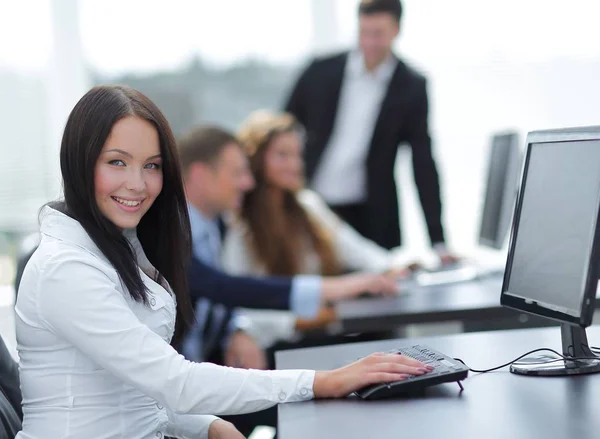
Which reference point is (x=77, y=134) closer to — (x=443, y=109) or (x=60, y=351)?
(x=60, y=351)

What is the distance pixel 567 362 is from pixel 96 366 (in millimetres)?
817

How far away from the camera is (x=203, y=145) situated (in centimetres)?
281

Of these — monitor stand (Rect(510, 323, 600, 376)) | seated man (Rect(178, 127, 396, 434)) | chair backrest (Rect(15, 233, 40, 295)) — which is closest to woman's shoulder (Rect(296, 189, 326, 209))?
seated man (Rect(178, 127, 396, 434))

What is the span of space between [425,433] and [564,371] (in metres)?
0.41

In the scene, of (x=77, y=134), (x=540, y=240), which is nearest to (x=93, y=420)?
(x=77, y=134)

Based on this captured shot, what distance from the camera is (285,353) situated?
1928 millimetres

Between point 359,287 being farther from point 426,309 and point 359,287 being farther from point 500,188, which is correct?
point 500,188

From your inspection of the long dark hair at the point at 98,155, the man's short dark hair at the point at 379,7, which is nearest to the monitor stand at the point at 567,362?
the long dark hair at the point at 98,155

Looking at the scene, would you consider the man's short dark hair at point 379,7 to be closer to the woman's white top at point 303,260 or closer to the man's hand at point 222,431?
the woman's white top at point 303,260

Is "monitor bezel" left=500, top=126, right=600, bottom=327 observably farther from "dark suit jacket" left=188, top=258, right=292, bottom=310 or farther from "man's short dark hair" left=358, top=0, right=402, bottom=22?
"man's short dark hair" left=358, top=0, right=402, bottom=22

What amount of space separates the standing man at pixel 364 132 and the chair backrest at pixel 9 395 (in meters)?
2.42

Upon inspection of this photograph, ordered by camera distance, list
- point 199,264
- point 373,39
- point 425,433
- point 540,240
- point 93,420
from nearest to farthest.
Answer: point 425,433 < point 93,420 < point 540,240 < point 199,264 < point 373,39

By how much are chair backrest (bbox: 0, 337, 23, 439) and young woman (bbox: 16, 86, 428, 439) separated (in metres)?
0.06

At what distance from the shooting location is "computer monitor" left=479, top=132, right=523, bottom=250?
2928 millimetres
